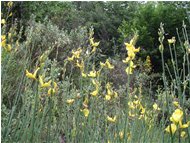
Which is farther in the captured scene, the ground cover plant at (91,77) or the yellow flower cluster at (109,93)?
the yellow flower cluster at (109,93)

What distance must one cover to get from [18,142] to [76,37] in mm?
4317

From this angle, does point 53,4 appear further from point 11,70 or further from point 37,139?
point 37,139

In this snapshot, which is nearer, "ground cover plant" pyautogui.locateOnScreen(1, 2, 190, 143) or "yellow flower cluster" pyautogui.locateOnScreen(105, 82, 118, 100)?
"ground cover plant" pyautogui.locateOnScreen(1, 2, 190, 143)

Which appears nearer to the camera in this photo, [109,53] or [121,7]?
[109,53]

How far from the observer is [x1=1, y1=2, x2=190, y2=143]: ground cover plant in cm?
164

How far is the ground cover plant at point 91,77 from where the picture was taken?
164 cm

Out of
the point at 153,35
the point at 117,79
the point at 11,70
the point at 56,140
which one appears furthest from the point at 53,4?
the point at 56,140

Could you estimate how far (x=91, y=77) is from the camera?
6.78 ft

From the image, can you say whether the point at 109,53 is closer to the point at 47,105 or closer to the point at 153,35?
the point at 153,35

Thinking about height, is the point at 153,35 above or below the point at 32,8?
below

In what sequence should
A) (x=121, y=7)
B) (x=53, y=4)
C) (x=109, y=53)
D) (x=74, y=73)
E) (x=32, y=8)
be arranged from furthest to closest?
(x=121, y=7) → (x=109, y=53) → (x=53, y=4) → (x=32, y=8) → (x=74, y=73)

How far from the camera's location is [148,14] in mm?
8242

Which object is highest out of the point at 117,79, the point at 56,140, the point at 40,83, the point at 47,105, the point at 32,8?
the point at 32,8

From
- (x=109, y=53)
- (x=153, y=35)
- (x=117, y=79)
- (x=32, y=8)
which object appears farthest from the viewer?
(x=109, y=53)
